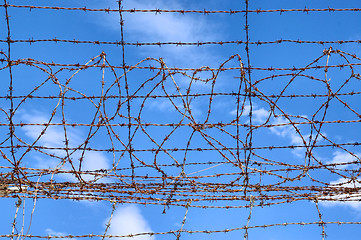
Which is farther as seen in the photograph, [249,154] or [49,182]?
[49,182]

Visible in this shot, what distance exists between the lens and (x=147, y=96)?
18.4 feet

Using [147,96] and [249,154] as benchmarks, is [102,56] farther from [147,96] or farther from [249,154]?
[249,154]

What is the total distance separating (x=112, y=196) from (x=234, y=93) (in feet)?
6.69

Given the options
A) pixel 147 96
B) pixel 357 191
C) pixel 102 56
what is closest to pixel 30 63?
pixel 102 56

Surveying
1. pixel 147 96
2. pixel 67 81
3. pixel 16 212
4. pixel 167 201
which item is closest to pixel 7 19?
pixel 67 81

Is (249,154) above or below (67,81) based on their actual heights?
below

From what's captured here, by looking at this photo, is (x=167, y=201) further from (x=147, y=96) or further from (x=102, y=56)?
(x=102, y=56)

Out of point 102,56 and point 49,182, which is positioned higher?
point 102,56

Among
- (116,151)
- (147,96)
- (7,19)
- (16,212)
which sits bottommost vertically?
(16,212)

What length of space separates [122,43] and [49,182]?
2.00 meters

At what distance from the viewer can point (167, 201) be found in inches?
239

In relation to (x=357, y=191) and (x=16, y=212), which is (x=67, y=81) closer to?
(x=16, y=212)

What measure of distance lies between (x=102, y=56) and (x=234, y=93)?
60.4 inches

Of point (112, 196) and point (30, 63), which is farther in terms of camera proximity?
point (112, 196)
